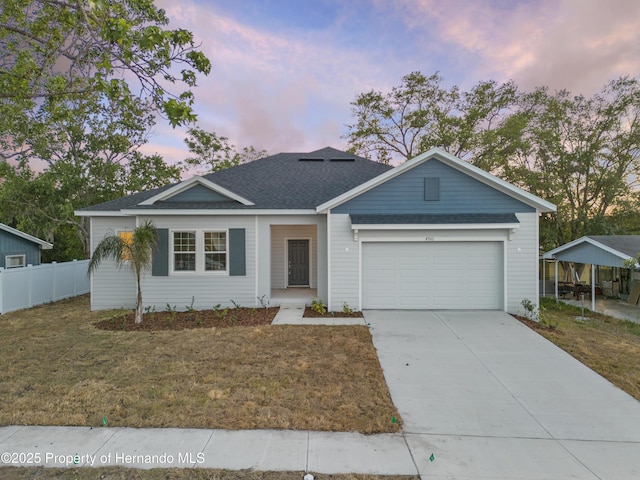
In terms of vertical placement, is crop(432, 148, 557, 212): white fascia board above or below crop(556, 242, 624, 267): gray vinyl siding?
above

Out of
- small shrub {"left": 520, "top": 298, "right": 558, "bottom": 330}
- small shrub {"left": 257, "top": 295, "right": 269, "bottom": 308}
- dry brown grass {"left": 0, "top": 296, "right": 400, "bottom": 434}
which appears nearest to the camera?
dry brown grass {"left": 0, "top": 296, "right": 400, "bottom": 434}

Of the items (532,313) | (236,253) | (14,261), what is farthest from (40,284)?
(532,313)

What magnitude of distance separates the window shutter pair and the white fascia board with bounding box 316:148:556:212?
2.65 metres

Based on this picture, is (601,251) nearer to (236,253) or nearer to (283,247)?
(283,247)

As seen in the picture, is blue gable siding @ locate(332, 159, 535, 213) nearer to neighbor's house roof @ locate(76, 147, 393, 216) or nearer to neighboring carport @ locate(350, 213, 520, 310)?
neighboring carport @ locate(350, 213, 520, 310)

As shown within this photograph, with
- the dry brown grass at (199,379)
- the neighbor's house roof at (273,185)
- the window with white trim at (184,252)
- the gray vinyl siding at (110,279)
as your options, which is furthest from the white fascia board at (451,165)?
the gray vinyl siding at (110,279)

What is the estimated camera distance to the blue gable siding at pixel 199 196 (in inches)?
402

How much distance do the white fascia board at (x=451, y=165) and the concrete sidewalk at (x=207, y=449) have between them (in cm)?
676

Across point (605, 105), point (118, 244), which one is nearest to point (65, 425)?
point (118, 244)

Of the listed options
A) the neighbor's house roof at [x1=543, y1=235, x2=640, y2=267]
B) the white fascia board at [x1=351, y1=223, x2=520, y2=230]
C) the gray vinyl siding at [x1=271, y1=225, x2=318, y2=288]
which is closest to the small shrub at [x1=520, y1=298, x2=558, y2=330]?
the white fascia board at [x1=351, y1=223, x2=520, y2=230]

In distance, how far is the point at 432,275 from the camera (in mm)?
9539

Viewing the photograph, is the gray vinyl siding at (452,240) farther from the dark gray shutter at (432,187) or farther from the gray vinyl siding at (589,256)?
the gray vinyl siding at (589,256)

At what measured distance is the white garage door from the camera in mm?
9461

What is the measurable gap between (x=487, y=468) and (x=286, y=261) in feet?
34.3
